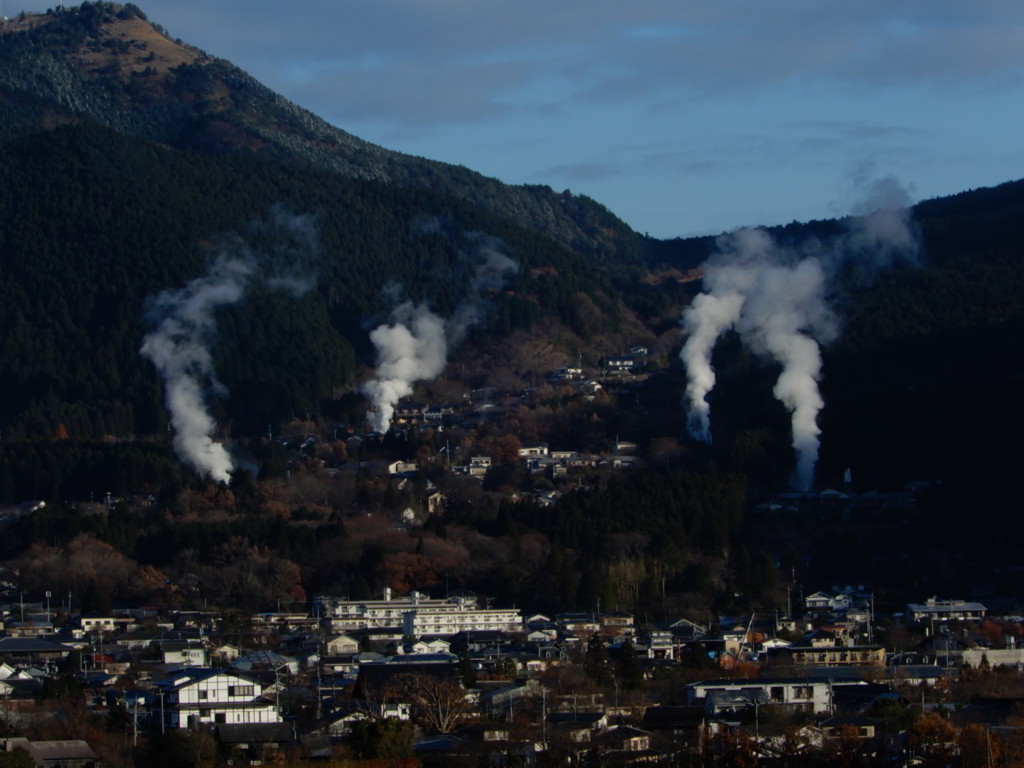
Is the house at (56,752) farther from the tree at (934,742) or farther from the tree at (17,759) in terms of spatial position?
the tree at (934,742)

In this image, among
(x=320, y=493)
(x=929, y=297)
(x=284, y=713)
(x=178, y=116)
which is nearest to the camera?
(x=284, y=713)

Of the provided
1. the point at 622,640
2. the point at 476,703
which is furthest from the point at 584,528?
the point at 476,703

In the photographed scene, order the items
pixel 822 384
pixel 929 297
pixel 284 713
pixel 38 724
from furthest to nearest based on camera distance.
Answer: pixel 929 297 → pixel 822 384 → pixel 284 713 → pixel 38 724

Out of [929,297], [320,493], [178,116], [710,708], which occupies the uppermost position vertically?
[178,116]

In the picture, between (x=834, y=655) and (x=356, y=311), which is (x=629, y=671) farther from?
(x=356, y=311)

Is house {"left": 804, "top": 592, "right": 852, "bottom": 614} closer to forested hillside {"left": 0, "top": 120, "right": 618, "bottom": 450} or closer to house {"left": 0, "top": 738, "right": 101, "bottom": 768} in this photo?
house {"left": 0, "top": 738, "right": 101, "bottom": 768}

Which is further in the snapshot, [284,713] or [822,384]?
[822,384]

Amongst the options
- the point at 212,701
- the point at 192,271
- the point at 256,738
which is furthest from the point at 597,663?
the point at 192,271

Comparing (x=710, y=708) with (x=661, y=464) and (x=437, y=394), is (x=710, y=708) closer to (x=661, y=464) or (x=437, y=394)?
(x=661, y=464)
